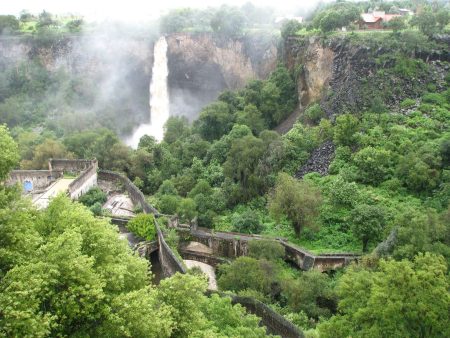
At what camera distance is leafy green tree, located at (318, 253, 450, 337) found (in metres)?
13.0

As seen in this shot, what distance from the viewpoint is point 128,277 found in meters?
13.0

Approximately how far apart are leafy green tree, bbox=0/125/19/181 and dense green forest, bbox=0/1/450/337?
0.04 meters

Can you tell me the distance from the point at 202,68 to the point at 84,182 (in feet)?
86.3

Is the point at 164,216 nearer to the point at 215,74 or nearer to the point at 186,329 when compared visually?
the point at 186,329

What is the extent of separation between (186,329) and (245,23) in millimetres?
46579

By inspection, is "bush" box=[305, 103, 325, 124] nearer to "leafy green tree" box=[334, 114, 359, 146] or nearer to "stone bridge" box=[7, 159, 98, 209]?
"leafy green tree" box=[334, 114, 359, 146]

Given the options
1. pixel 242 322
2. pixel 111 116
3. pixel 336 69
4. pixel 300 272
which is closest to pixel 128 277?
pixel 242 322

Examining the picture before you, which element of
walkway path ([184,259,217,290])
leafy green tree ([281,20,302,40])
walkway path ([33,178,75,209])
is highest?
leafy green tree ([281,20,302,40])

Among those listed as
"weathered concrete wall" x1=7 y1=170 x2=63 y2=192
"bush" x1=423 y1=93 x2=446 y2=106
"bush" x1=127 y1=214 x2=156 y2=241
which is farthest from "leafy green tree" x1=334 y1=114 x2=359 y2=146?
"weathered concrete wall" x1=7 y1=170 x2=63 y2=192

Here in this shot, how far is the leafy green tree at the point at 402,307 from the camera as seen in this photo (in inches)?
514

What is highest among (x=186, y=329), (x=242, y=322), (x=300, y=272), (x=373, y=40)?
(x=373, y=40)

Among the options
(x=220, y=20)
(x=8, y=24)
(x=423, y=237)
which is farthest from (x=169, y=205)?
(x=8, y=24)

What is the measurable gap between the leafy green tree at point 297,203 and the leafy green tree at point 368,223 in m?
2.20

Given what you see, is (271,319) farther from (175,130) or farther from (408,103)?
(175,130)
